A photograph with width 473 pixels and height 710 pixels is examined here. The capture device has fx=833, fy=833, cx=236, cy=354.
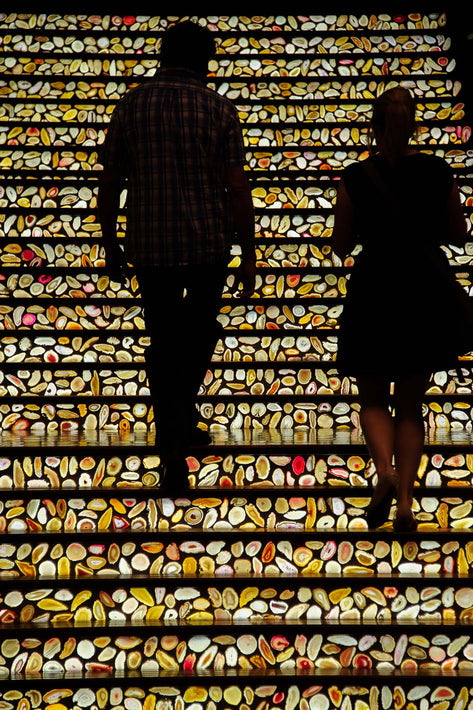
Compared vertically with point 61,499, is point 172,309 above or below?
above

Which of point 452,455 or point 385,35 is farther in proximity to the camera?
point 385,35

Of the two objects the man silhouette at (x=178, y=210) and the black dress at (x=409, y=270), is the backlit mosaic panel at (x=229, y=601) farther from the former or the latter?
the black dress at (x=409, y=270)

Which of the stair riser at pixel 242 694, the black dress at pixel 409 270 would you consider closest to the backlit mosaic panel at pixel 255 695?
the stair riser at pixel 242 694

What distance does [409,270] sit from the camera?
2.32m

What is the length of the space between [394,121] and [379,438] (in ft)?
2.91

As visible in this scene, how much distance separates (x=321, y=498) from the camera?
2.55 metres

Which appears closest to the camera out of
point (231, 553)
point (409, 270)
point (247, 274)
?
point (409, 270)

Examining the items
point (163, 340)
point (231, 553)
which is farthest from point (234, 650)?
point (163, 340)

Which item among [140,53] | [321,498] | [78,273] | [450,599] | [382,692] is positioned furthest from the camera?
[140,53]

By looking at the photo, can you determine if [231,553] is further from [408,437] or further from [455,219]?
[455,219]

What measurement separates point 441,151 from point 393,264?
219 cm

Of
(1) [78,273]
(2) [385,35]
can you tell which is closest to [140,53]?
(2) [385,35]

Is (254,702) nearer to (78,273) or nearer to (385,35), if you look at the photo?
(78,273)

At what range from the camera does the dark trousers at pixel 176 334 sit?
2.52 metres
